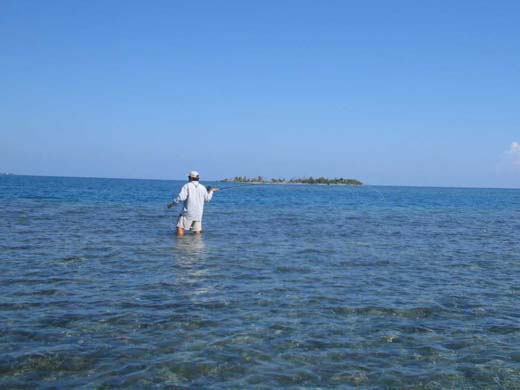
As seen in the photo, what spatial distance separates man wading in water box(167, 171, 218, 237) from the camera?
16219mm

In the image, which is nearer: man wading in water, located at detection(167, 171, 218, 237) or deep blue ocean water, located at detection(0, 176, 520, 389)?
deep blue ocean water, located at detection(0, 176, 520, 389)

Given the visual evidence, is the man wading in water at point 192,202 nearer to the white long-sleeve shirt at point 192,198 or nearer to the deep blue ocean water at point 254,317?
the white long-sleeve shirt at point 192,198

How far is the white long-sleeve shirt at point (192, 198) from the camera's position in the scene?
53.2ft

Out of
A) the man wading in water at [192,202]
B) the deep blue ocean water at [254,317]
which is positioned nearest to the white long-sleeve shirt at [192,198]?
the man wading in water at [192,202]

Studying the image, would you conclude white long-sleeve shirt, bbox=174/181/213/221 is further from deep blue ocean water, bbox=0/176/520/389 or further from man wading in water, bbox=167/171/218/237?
deep blue ocean water, bbox=0/176/520/389

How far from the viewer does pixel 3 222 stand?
18.8 meters

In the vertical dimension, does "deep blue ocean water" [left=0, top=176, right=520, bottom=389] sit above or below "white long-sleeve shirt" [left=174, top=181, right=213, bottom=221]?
below

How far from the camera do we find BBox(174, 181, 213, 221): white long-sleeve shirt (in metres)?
16.2

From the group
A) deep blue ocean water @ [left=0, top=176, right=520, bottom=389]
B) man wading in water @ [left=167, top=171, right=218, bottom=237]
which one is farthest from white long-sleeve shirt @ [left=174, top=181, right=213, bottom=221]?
deep blue ocean water @ [left=0, top=176, right=520, bottom=389]

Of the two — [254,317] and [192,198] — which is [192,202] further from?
[254,317]

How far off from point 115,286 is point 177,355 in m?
3.66

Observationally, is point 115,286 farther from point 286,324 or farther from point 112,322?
point 286,324

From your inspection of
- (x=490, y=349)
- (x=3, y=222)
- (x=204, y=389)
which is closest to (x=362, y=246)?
(x=490, y=349)

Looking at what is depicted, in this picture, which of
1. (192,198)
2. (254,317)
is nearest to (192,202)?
(192,198)
